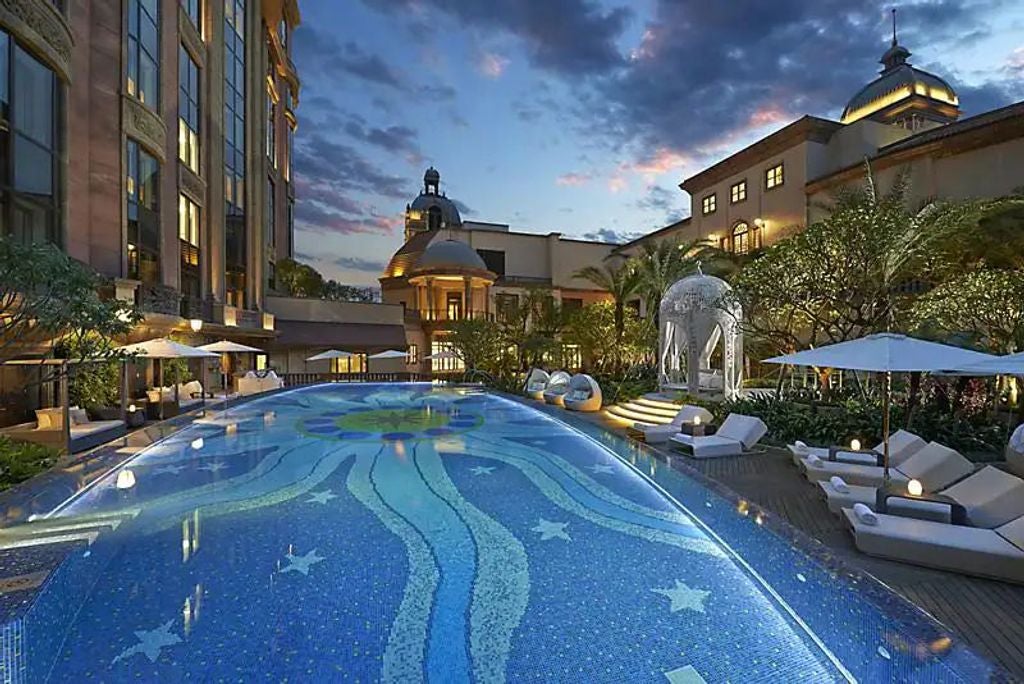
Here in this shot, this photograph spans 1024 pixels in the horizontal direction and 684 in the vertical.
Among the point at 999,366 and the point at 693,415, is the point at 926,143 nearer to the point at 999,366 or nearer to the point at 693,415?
the point at 693,415

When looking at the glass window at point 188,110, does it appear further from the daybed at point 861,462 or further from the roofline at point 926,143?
the roofline at point 926,143

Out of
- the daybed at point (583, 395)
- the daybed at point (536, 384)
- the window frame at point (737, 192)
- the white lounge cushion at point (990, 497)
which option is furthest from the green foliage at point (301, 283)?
the white lounge cushion at point (990, 497)

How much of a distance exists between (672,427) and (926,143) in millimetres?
21176

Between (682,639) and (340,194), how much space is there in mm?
59538

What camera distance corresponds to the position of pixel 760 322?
18.0 metres

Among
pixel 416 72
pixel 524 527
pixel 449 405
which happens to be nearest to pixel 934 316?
pixel 524 527

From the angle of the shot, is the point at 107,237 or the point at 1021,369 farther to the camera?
the point at 107,237

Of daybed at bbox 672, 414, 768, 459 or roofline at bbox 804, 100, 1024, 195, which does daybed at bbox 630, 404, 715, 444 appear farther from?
roofline at bbox 804, 100, 1024, 195

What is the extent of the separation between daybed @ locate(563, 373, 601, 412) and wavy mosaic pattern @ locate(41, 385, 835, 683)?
713cm

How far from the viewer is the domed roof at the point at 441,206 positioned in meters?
54.7

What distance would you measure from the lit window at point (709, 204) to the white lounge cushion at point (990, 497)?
30.9 m

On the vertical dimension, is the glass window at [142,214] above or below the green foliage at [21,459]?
above

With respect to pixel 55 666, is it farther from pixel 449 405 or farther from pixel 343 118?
pixel 343 118

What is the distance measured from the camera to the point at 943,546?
4.80 meters
